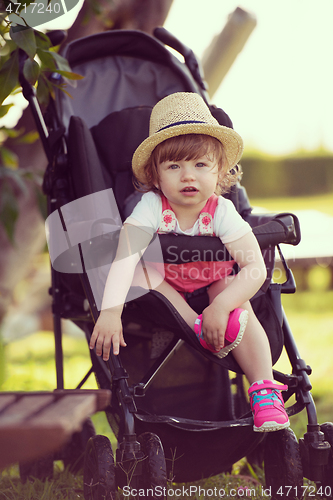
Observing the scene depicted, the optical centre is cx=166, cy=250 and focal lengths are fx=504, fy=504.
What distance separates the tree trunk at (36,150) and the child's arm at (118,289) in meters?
1.83

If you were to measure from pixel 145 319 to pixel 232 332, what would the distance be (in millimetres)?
309

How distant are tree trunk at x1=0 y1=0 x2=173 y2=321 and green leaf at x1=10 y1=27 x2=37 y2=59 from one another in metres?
1.73

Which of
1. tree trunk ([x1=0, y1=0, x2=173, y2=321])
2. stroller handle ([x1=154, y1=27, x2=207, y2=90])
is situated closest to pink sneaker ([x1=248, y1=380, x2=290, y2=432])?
stroller handle ([x1=154, y1=27, x2=207, y2=90])

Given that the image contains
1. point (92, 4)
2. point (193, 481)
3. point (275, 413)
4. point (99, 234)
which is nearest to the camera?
point (275, 413)

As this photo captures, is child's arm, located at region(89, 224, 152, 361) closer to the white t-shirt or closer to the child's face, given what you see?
the white t-shirt

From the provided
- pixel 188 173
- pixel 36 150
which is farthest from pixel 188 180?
pixel 36 150

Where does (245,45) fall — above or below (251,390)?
above

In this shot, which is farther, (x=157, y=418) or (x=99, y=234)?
(x=99, y=234)

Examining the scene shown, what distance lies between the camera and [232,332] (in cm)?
145

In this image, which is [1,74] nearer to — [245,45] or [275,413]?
[275,413]

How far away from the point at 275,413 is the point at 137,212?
74 cm

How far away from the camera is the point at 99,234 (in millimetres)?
1588

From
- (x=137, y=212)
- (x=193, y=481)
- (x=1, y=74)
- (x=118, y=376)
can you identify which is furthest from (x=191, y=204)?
(x=193, y=481)

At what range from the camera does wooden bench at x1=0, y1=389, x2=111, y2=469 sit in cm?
80
